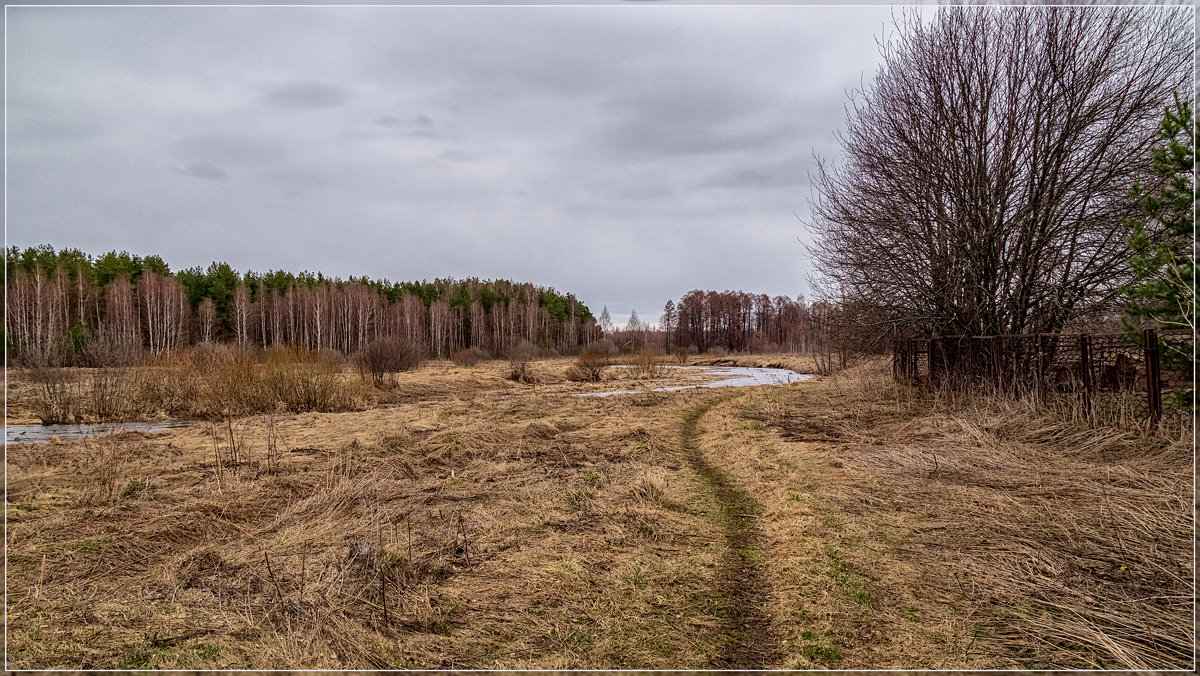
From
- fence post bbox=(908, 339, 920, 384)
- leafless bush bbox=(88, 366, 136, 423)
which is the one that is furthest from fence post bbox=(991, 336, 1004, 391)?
leafless bush bbox=(88, 366, 136, 423)

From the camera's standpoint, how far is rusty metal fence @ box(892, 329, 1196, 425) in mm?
7176

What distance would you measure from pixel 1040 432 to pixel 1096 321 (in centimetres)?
499

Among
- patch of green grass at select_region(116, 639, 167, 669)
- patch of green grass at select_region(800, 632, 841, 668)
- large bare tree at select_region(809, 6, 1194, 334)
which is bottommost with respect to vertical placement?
patch of green grass at select_region(800, 632, 841, 668)

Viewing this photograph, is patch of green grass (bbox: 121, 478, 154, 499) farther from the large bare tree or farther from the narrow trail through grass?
the large bare tree

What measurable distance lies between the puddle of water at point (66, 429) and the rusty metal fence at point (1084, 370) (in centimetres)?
1720

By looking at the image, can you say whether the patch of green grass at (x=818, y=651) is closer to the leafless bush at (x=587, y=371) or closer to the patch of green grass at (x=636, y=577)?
the patch of green grass at (x=636, y=577)

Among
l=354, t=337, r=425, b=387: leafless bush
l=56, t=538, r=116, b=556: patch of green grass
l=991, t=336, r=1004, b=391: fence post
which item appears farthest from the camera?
l=354, t=337, r=425, b=387: leafless bush

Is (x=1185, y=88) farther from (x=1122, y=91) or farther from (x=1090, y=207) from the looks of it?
(x=1090, y=207)

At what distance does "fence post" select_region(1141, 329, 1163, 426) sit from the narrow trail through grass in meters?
5.33

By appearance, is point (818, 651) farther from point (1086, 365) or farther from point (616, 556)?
point (1086, 365)

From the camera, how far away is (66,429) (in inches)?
540

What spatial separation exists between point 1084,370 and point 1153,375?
5.16 feet

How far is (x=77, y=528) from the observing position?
17.9 ft

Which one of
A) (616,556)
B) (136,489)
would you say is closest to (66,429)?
(136,489)
